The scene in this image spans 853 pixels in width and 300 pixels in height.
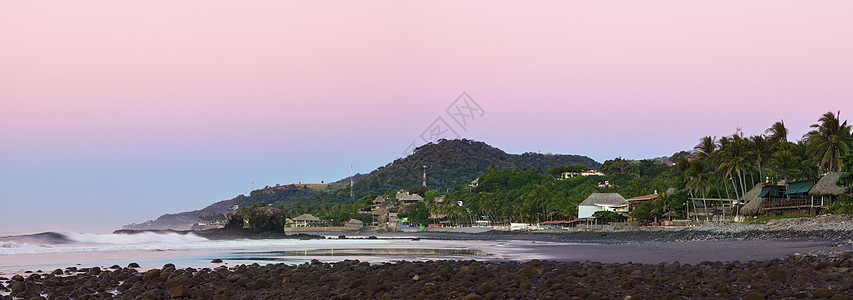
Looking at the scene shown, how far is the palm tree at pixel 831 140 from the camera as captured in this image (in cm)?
5719

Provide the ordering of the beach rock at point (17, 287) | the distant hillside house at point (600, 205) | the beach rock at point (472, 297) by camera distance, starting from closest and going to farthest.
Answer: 1. the beach rock at point (472, 297)
2. the beach rock at point (17, 287)
3. the distant hillside house at point (600, 205)

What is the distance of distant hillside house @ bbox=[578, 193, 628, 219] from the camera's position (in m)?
108

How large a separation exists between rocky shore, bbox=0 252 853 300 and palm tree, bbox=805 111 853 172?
48644 millimetres

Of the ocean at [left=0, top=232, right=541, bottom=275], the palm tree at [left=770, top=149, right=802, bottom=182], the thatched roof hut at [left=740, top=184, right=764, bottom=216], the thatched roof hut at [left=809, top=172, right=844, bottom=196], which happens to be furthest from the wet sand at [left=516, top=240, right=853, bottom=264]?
the palm tree at [left=770, top=149, right=802, bottom=182]

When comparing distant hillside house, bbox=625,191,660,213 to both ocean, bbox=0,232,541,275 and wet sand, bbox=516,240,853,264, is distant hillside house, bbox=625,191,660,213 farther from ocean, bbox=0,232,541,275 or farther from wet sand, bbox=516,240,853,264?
wet sand, bbox=516,240,853,264

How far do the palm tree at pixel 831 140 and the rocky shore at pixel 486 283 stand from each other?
160ft

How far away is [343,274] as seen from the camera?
16234 mm

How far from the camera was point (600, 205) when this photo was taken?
355 ft

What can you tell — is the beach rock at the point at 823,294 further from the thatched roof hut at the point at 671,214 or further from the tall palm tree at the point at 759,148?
the thatched roof hut at the point at 671,214

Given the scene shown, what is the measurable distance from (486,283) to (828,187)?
5529 centimetres

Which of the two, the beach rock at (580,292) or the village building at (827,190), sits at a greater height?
the village building at (827,190)

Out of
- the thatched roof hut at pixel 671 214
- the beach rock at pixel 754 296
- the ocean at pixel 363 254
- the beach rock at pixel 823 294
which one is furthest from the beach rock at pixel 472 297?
the thatched roof hut at pixel 671 214

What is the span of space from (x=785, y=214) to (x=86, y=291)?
6222 cm

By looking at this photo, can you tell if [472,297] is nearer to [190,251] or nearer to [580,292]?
[580,292]
